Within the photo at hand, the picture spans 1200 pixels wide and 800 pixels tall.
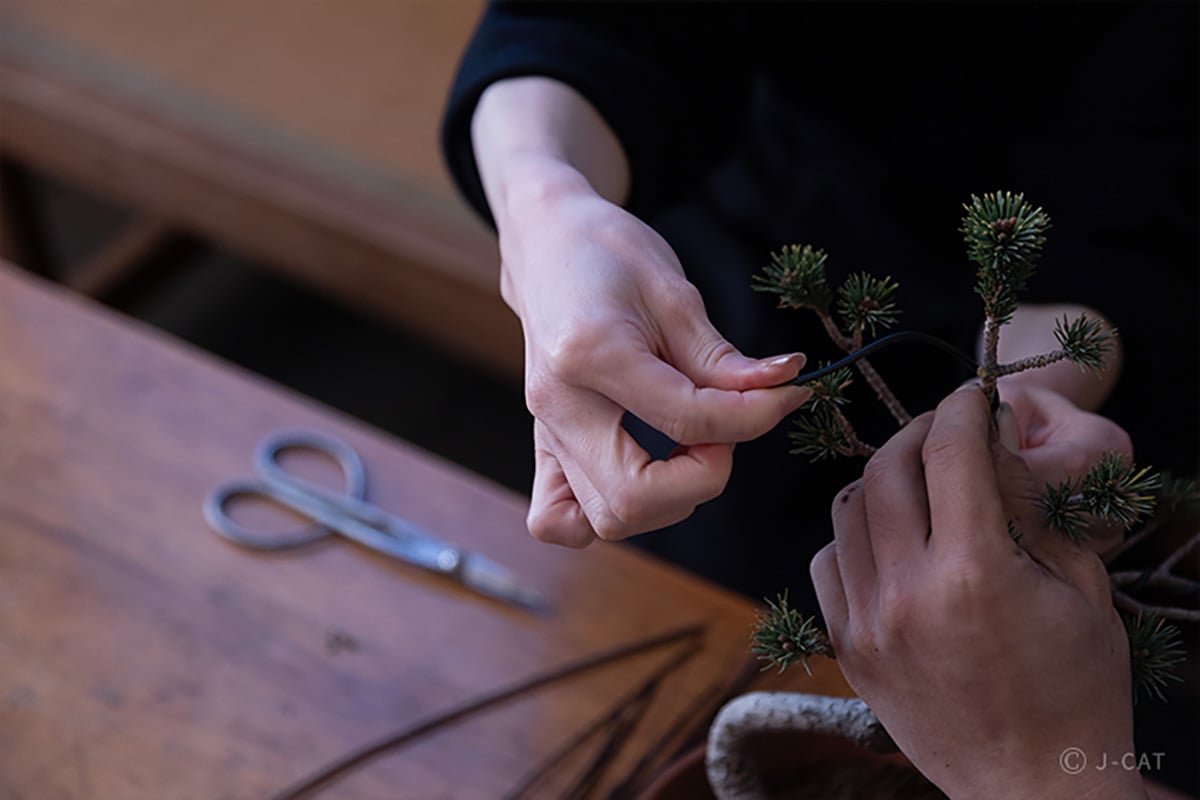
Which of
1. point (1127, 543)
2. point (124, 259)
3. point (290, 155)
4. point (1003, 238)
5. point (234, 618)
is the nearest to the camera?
point (1003, 238)

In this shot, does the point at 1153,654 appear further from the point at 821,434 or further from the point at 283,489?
the point at 283,489

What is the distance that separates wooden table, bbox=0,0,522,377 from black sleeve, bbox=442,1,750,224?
0.44 m

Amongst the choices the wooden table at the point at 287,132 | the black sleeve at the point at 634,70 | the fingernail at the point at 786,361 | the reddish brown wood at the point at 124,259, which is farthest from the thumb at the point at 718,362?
the reddish brown wood at the point at 124,259

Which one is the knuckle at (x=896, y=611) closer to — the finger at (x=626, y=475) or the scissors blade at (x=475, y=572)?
the finger at (x=626, y=475)

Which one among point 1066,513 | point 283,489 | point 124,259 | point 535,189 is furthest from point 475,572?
point 124,259

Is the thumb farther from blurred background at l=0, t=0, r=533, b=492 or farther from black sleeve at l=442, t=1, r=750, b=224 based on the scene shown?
blurred background at l=0, t=0, r=533, b=492

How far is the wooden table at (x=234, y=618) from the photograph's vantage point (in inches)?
20.5

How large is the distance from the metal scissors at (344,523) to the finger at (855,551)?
262mm

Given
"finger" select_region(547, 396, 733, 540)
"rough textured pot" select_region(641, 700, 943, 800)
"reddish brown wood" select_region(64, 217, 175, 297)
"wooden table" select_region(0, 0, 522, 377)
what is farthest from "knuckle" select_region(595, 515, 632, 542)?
"reddish brown wood" select_region(64, 217, 175, 297)

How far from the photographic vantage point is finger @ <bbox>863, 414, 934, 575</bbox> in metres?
0.32

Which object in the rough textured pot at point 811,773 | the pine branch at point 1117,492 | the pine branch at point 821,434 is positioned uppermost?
the pine branch at point 1117,492

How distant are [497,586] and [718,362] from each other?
269 millimetres

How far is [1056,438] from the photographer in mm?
425

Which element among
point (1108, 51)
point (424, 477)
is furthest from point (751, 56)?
point (424, 477)
